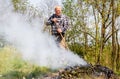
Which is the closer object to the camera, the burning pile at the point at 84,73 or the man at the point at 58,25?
the burning pile at the point at 84,73

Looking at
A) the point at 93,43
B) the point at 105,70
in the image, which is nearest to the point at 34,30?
the point at 105,70

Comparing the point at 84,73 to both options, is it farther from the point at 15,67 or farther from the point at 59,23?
the point at 15,67

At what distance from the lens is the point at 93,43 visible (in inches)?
1319

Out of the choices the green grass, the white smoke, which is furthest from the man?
the green grass

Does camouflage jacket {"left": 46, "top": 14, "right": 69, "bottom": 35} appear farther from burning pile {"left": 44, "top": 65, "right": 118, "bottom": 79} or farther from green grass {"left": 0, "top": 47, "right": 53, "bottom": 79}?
burning pile {"left": 44, "top": 65, "right": 118, "bottom": 79}

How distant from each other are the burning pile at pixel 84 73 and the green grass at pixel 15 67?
194 cm

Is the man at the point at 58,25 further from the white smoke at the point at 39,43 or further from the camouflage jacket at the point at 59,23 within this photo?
the white smoke at the point at 39,43

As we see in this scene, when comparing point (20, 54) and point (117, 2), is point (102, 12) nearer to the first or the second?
A: point (117, 2)

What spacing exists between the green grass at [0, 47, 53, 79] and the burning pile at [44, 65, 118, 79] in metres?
1.94

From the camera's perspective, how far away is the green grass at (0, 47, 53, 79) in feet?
39.9

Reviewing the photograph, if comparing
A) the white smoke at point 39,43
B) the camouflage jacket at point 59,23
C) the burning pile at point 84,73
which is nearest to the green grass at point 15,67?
the white smoke at point 39,43

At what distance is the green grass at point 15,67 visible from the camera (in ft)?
39.9

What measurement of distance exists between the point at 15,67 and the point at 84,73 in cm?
581

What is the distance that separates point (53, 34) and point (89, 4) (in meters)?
17.3
